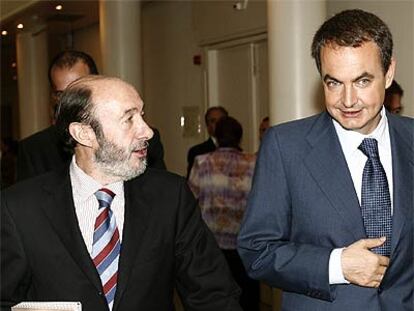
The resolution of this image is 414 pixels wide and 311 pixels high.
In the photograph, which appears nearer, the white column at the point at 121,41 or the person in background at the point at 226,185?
the person in background at the point at 226,185

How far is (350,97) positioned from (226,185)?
327 centimetres

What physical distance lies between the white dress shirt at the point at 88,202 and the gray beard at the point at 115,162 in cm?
5

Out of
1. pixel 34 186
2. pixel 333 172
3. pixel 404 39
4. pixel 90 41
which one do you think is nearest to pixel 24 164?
pixel 34 186

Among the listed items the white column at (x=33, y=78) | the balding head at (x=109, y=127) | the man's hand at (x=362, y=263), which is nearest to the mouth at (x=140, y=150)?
the balding head at (x=109, y=127)

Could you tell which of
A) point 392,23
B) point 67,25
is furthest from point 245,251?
point 67,25

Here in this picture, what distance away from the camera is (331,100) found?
1.92m

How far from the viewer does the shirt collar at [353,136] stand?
80.2 inches

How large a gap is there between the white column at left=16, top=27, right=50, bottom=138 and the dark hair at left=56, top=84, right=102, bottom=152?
9.98m

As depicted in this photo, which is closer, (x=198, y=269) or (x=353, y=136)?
(x=353, y=136)

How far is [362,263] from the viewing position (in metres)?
1.83

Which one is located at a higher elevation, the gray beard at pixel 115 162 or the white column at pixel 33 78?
the white column at pixel 33 78

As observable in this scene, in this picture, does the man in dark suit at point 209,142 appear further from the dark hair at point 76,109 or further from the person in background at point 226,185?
the dark hair at point 76,109

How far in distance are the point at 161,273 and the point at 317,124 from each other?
0.68 m

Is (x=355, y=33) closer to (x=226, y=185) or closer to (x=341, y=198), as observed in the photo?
(x=341, y=198)
